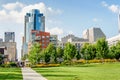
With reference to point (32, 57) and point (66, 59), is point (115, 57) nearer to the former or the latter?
point (66, 59)

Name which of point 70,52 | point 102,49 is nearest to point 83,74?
point 102,49

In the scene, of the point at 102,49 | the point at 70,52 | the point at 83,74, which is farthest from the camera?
the point at 70,52

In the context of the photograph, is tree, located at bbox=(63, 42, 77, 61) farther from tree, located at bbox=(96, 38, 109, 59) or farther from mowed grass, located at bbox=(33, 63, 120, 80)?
mowed grass, located at bbox=(33, 63, 120, 80)

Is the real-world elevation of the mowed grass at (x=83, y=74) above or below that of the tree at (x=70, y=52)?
below

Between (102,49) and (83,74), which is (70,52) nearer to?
(102,49)

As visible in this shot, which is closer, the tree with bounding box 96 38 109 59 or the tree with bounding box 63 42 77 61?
the tree with bounding box 96 38 109 59

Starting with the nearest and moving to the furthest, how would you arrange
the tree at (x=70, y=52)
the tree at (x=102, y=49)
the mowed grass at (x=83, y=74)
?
the mowed grass at (x=83, y=74) → the tree at (x=102, y=49) → the tree at (x=70, y=52)

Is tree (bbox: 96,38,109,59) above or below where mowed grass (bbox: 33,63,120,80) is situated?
above

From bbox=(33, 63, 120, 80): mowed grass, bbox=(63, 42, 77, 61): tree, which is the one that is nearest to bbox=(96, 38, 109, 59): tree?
bbox=(63, 42, 77, 61): tree

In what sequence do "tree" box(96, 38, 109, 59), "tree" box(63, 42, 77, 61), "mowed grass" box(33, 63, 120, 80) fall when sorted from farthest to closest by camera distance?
"tree" box(63, 42, 77, 61), "tree" box(96, 38, 109, 59), "mowed grass" box(33, 63, 120, 80)

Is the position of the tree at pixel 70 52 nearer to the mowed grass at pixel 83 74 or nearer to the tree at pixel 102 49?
the tree at pixel 102 49

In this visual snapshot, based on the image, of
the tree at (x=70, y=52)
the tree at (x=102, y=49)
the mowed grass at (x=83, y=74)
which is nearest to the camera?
the mowed grass at (x=83, y=74)

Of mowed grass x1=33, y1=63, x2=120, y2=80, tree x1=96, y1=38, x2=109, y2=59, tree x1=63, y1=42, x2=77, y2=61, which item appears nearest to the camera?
mowed grass x1=33, y1=63, x2=120, y2=80

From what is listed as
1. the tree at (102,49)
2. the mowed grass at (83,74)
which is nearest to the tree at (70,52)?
the tree at (102,49)
